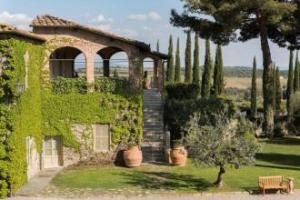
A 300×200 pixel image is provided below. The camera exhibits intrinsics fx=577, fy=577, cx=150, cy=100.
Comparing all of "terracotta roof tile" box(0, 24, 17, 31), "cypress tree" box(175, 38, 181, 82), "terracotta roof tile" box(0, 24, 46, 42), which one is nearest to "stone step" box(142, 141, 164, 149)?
"terracotta roof tile" box(0, 24, 46, 42)

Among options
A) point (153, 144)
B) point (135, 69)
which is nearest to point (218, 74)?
point (153, 144)

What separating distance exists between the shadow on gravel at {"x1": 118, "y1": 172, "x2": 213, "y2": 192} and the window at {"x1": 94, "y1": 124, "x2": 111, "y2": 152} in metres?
3.44

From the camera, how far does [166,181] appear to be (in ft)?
82.3

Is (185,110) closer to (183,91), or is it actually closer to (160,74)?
(160,74)

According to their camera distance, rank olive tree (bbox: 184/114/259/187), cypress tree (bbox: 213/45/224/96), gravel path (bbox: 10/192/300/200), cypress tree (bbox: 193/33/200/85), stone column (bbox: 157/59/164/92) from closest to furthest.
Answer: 1. gravel path (bbox: 10/192/300/200)
2. olive tree (bbox: 184/114/259/187)
3. stone column (bbox: 157/59/164/92)
4. cypress tree (bbox: 213/45/224/96)
5. cypress tree (bbox: 193/33/200/85)

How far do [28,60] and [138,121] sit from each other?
7016 millimetres

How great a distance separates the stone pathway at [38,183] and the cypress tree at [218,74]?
101 ft

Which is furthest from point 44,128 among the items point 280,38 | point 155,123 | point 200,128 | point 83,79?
point 280,38

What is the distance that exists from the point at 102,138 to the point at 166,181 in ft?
19.6

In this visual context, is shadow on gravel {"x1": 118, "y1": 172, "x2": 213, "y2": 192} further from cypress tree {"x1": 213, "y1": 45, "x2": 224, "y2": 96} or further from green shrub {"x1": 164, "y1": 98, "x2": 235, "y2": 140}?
cypress tree {"x1": 213, "y1": 45, "x2": 224, "y2": 96}

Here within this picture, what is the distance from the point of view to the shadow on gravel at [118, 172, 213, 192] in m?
24.0

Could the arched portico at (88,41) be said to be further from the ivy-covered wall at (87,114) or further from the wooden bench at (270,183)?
the wooden bench at (270,183)

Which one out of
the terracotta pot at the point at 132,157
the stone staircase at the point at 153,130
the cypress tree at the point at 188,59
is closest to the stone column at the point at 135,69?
the stone staircase at the point at 153,130

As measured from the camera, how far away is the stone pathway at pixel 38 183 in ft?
76.6
